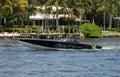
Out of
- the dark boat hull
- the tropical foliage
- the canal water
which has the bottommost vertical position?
the canal water

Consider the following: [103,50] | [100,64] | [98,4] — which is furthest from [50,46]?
[98,4]

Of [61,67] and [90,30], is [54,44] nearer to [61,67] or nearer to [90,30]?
[61,67]

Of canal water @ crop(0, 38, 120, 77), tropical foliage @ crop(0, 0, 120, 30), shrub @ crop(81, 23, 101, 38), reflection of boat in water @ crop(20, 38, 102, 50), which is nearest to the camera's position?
canal water @ crop(0, 38, 120, 77)

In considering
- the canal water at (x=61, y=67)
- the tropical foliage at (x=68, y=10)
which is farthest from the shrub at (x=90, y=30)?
the canal water at (x=61, y=67)

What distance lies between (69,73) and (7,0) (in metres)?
79.3

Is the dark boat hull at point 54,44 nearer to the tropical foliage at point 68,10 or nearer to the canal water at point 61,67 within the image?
the canal water at point 61,67

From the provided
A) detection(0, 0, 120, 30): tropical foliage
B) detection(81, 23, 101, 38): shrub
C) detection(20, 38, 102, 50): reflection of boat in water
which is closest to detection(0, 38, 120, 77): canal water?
detection(20, 38, 102, 50): reflection of boat in water

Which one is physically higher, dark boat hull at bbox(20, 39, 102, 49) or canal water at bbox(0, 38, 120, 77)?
dark boat hull at bbox(20, 39, 102, 49)

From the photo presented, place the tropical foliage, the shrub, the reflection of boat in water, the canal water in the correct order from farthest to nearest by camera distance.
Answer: the tropical foliage
the shrub
the reflection of boat in water
the canal water

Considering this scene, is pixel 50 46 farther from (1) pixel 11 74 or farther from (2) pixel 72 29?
(2) pixel 72 29

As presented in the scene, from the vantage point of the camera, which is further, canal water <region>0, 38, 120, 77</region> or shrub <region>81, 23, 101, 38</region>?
shrub <region>81, 23, 101, 38</region>

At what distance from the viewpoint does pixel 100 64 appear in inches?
1767

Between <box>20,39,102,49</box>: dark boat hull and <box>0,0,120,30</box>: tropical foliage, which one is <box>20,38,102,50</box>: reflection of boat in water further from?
<box>0,0,120,30</box>: tropical foliage

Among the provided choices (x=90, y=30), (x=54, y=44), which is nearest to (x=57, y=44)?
(x=54, y=44)
